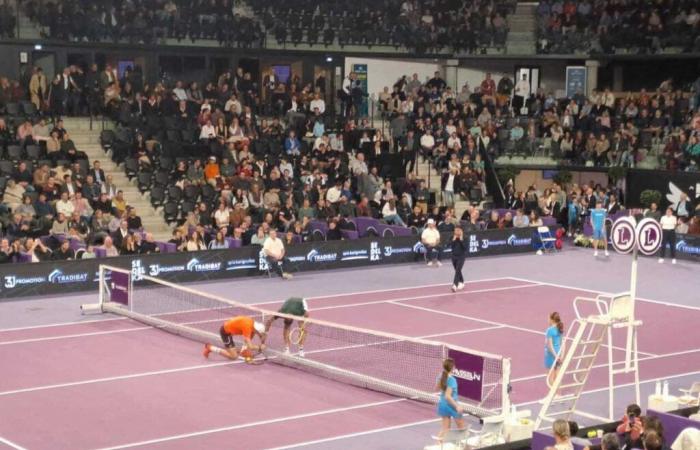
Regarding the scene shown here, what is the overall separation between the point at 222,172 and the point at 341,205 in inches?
158

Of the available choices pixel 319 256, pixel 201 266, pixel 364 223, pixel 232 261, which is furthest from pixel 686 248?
pixel 201 266

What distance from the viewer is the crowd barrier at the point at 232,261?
28438 mm

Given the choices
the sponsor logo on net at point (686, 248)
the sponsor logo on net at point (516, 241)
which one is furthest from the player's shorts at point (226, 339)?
the sponsor logo on net at point (686, 248)

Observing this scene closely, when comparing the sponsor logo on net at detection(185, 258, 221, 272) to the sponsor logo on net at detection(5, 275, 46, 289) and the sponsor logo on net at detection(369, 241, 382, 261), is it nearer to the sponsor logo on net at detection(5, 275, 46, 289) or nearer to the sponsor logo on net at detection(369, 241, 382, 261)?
the sponsor logo on net at detection(5, 275, 46, 289)

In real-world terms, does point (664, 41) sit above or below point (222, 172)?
above

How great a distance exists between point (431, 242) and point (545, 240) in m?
5.49

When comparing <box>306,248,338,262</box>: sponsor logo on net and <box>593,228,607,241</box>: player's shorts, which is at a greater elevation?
<box>593,228,607,241</box>: player's shorts

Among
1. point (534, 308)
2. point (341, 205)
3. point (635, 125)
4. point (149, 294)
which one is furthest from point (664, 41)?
point (149, 294)

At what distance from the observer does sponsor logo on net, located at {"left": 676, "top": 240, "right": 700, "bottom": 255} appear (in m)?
35.6

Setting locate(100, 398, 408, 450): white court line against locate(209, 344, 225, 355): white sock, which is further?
locate(209, 344, 225, 355): white sock

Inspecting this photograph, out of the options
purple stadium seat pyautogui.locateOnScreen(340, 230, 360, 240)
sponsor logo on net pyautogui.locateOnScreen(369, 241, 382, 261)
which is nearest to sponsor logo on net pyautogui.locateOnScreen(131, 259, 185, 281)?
sponsor logo on net pyautogui.locateOnScreen(369, 241, 382, 261)

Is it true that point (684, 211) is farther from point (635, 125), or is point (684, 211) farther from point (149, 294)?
point (149, 294)

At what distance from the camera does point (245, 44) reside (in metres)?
44.7

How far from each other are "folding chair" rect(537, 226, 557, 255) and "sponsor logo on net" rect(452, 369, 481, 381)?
19142mm
